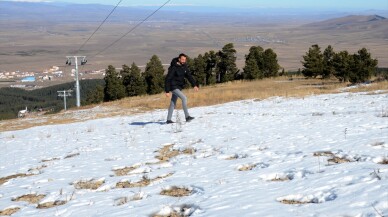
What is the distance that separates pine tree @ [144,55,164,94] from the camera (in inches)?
2437

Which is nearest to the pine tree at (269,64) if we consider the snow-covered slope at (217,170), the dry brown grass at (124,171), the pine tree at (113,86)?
the pine tree at (113,86)

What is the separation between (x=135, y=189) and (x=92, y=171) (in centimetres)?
243

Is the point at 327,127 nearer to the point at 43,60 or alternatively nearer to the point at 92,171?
the point at 92,171

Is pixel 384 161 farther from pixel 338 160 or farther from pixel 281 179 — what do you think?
pixel 281 179

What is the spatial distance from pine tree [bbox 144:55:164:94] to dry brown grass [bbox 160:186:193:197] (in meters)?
53.8

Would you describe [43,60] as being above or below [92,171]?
above

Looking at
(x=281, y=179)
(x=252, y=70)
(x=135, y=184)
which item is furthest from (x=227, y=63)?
(x=281, y=179)

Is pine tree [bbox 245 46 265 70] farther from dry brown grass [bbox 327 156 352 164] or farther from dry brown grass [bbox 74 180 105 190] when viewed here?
dry brown grass [bbox 74 180 105 190]

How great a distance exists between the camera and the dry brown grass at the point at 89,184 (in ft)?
28.5

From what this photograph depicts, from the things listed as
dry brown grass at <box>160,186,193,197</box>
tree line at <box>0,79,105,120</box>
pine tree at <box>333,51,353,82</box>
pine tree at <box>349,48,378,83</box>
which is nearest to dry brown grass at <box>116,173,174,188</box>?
dry brown grass at <box>160,186,193,197</box>

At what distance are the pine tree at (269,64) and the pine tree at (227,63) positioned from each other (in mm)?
6068

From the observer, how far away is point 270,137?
38.7ft

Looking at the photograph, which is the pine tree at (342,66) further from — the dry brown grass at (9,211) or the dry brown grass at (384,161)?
the dry brown grass at (9,211)

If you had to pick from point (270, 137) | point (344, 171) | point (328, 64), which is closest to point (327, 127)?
point (270, 137)
